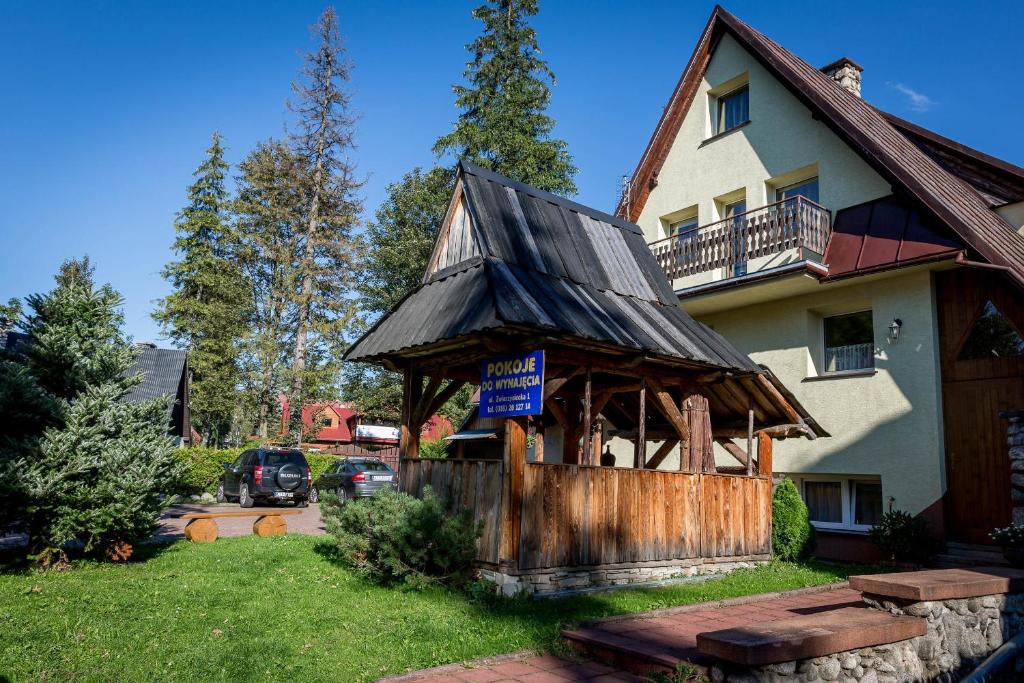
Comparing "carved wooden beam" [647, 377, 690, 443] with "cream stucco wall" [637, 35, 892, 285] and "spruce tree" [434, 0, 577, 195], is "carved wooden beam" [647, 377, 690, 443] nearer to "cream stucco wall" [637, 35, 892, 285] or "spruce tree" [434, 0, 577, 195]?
"cream stucco wall" [637, 35, 892, 285]

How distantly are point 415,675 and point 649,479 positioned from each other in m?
5.00

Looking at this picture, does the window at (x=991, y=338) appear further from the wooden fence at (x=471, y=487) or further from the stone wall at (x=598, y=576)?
the wooden fence at (x=471, y=487)

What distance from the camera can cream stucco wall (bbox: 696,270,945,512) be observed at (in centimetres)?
1221

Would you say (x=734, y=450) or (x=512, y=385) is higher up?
(x=512, y=385)

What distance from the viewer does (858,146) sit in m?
13.8

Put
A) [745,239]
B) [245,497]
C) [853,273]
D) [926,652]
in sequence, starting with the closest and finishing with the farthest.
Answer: [926,652], [853,273], [745,239], [245,497]

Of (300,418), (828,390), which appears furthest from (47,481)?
A: (300,418)

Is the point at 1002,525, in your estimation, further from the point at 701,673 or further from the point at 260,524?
the point at 260,524

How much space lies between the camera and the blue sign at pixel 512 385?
8.09 meters

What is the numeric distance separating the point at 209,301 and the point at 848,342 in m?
36.1

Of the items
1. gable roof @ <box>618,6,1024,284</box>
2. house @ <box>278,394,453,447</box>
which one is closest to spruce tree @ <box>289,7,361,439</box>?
house @ <box>278,394,453,447</box>

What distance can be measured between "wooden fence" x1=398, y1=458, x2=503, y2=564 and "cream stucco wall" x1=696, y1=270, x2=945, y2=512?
25.4 feet

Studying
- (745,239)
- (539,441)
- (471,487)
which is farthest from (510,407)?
(745,239)

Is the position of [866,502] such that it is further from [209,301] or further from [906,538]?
[209,301]
